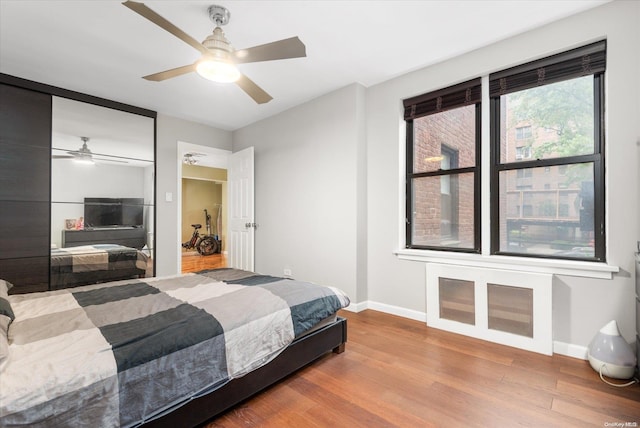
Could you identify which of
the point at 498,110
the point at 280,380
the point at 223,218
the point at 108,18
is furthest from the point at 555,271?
the point at 223,218

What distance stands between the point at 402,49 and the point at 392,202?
153 centimetres

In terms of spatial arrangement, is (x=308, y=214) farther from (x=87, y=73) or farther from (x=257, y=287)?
(x=87, y=73)

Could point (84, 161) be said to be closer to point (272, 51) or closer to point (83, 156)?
point (83, 156)

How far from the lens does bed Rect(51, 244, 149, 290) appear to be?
11.2ft

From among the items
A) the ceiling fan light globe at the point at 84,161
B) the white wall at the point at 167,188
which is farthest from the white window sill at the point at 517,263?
the ceiling fan light globe at the point at 84,161

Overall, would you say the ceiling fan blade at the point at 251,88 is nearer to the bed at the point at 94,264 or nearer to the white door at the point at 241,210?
the white door at the point at 241,210

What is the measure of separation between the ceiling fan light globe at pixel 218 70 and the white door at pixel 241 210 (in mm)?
2380

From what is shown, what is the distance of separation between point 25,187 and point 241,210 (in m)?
2.48

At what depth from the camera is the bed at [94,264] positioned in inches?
134

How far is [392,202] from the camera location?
11.0 ft

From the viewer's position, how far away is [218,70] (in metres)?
2.06

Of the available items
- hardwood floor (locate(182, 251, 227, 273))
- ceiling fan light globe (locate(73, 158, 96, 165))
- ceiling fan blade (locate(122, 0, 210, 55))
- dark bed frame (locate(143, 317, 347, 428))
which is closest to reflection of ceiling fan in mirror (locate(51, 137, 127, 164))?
ceiling fan light globe (locate(73, 158, 96, 165))

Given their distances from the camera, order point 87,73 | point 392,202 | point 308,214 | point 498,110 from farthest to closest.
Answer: point 308,214 → point 392,202 → point 87,73 → point 498,110

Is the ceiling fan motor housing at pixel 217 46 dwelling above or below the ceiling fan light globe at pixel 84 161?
above
